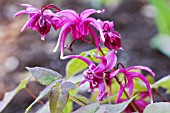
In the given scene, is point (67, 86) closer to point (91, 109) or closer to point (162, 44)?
point (91, 109)

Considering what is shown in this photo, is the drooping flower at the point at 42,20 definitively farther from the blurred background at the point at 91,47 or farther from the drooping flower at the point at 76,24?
the blurred background at the point at 91,47

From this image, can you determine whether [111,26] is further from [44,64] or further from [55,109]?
[44,64]

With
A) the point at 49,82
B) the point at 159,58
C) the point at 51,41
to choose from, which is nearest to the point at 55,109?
the point at 49,82

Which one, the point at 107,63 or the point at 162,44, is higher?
the point at 107,63

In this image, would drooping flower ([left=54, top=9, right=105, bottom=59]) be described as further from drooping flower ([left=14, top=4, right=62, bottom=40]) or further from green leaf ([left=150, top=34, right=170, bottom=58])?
green leaf ([left=150, top=34, right=170, bottom=58])

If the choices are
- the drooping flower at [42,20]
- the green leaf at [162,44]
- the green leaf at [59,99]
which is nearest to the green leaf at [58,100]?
the green leaf at [59,99]

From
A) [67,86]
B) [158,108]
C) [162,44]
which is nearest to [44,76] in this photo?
[67,86]

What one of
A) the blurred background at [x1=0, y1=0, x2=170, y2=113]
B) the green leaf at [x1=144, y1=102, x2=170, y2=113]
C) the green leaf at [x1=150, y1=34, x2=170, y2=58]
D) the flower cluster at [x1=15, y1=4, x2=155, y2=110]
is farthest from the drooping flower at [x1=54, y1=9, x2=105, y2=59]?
the green leaf at [x1=150, y1=34, x2=170, y2=58]
